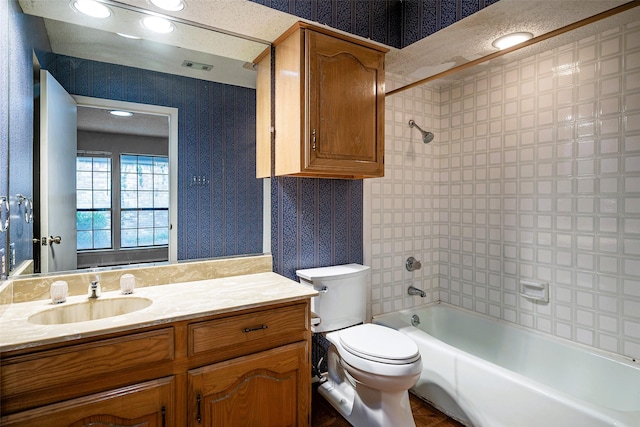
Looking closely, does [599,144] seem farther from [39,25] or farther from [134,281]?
[39,25]

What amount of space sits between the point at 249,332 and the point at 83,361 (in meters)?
0.55

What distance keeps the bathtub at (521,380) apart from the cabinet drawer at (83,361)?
4.79 feet

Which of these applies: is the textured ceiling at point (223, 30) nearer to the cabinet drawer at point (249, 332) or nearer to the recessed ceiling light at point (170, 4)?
the recessed ceiling light at point (170, 4)

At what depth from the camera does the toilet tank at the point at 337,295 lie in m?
1.94

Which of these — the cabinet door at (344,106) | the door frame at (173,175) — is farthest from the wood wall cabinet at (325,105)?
the door frame at (173,175)

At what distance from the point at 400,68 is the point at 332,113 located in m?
0.86

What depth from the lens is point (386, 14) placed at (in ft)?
6.58

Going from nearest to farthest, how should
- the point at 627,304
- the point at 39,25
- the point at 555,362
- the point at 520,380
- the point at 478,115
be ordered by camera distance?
the point at 39,25, the point at 520,380, the point at 627,304, the point at 555,362, the point at 478,115

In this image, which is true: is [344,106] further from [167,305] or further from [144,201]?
[167,305]

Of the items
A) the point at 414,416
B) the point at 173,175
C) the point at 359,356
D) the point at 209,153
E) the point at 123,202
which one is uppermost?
the point at 209,153

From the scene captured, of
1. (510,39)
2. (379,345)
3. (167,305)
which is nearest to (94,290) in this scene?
(167,305)

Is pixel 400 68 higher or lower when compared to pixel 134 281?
higher

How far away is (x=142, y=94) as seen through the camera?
5.57 ft

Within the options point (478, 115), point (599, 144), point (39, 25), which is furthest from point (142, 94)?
point (599, 144)
